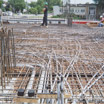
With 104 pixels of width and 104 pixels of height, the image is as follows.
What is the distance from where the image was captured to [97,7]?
30266 millimetres

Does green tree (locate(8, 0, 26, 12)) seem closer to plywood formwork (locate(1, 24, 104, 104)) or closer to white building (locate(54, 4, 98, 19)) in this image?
white building (locate(54, 4, 98, 19))

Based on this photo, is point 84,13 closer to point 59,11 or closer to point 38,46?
point 59,11

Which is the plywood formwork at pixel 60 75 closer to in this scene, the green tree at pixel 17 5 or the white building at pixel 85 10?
the white building at pixel 85 10

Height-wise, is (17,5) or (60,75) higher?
(17,5)

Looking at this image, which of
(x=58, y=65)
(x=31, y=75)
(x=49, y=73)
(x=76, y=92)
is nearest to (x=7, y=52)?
(x=31, y=75)

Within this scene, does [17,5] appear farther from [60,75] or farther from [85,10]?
[60,75]

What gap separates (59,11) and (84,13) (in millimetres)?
4696

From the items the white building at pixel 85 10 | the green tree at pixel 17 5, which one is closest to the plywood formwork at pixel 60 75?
the white building at pixel 85 10

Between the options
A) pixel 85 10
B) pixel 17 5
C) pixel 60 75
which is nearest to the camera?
pixel 60 75

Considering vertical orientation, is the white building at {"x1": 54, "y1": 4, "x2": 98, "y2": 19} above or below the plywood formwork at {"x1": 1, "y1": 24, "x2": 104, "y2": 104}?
above

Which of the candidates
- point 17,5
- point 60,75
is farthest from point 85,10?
point 60,75

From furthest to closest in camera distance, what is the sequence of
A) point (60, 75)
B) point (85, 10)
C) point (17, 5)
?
1. point (17, 5)
2. point (85, 10)
3. point (60, 75)

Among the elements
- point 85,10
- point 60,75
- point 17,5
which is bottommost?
point 60,75

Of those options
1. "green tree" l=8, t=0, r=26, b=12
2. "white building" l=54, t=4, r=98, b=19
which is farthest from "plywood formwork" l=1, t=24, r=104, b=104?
"green tree" l=8, t=0, r=26, b=12
